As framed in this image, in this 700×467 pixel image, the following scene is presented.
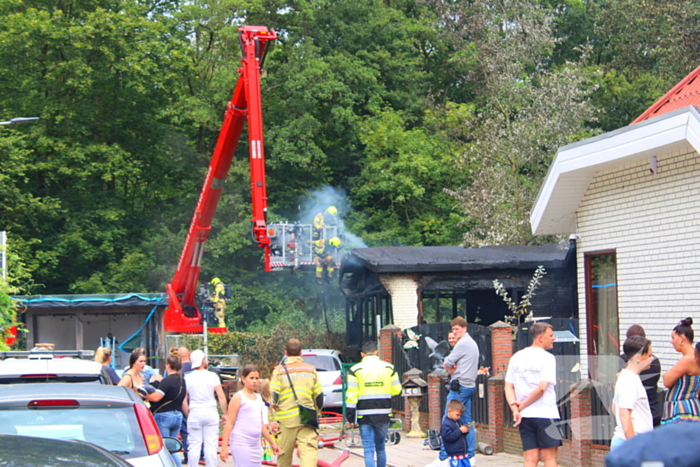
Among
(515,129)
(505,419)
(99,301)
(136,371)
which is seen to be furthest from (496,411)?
(515,129)

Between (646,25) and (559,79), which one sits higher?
(646,25)

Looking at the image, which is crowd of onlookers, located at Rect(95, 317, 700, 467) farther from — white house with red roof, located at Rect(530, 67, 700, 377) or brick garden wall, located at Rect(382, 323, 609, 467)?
white house with red roof, located at Rect(530, 67, 700, 377)

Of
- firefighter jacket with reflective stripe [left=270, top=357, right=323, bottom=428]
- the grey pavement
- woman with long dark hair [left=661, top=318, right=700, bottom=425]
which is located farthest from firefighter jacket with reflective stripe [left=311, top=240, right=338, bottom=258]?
A: woman with long dark hair [left=661, top=318, right=700, bottom=425]

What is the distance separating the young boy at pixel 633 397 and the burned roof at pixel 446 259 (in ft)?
44.3

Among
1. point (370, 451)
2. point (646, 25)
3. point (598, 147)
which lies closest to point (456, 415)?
point (370, 451)

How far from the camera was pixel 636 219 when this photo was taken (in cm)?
1194

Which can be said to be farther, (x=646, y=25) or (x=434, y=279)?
(x=646, y=25)

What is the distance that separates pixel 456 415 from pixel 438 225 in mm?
28460

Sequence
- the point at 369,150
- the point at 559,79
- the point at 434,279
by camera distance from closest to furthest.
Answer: the point at 434,279, the point at 559,79, the point at 369,150

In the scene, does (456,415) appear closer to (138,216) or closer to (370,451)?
(370,451)

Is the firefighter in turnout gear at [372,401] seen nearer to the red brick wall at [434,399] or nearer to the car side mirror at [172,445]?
the car side mirror at [172,445]

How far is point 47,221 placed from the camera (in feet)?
122

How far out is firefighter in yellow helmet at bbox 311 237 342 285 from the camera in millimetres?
26469

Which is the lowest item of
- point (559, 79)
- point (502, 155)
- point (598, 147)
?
point (598, 147)
